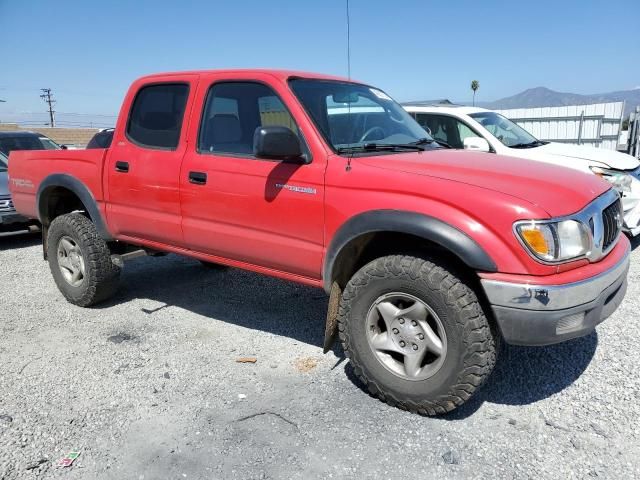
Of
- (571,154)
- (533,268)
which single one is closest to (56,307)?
(533,268)

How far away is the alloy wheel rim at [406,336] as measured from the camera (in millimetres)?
2826

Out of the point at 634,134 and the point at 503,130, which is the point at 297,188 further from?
the point at 634,134

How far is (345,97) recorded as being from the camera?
374 cm

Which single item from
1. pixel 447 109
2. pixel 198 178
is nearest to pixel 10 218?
pixel 198 178

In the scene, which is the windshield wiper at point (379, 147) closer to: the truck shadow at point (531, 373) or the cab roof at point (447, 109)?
the truck shadow at point (531, 373)

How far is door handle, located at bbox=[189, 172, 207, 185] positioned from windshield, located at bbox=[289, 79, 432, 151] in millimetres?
868

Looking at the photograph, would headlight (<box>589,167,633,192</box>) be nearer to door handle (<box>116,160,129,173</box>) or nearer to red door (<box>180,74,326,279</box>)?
red door (<box>180,74,326,279</box>)

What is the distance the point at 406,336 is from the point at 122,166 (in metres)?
2.71

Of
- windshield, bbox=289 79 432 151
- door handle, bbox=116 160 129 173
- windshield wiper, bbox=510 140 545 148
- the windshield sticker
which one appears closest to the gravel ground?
door handle, bbox=116 160 129 173

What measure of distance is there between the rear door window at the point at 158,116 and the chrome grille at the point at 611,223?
2.90 m

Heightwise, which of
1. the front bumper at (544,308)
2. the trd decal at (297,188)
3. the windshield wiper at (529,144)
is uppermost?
the trd decal at (297,188)

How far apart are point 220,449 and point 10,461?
1.03 meters

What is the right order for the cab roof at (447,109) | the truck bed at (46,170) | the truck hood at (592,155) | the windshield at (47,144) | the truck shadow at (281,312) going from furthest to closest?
the windshield at (47,144), the cab roof at (447,109), the truck hood at (592,155), the truck bed at (46,170), the truck shadow at (281,312)

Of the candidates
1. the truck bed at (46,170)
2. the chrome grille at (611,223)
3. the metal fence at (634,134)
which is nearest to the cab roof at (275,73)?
the truck bed at (46,170)
